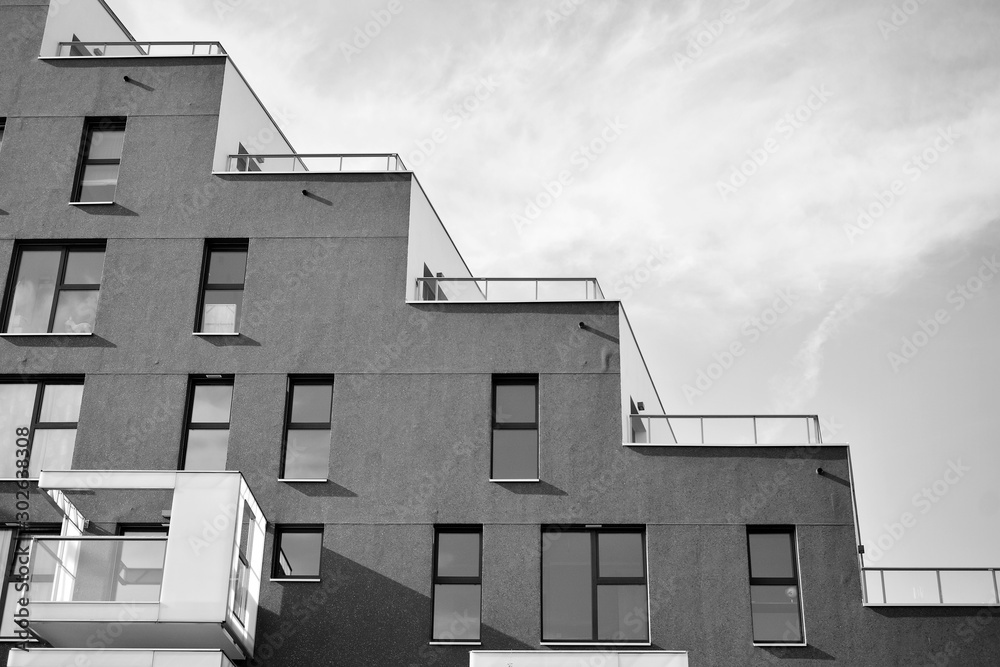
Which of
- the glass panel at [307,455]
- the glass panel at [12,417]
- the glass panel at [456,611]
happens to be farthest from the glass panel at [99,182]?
the glass panel at [456,611]

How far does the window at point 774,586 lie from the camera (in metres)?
20.1

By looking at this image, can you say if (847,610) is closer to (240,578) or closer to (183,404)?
(240,578)

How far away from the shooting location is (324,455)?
858 inches

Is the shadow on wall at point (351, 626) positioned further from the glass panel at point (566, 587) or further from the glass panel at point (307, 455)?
the glass panel at point (307, 455)

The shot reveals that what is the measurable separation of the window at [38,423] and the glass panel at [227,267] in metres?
3.05

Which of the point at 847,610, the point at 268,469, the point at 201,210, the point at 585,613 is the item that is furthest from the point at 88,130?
the point at 847,610

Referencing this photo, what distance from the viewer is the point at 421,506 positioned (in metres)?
21.1

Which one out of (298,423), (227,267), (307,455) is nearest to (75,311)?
(227,267)

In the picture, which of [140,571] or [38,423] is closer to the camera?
[140,571]

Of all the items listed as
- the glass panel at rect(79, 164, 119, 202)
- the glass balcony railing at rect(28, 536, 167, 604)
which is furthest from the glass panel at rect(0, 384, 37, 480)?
the glass panel at rect(79, 164, 119, 202)

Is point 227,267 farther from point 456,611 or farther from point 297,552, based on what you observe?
point 456,611

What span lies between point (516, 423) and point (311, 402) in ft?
12.0

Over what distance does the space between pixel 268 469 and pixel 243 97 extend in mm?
8442

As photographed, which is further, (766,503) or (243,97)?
(243,97)
